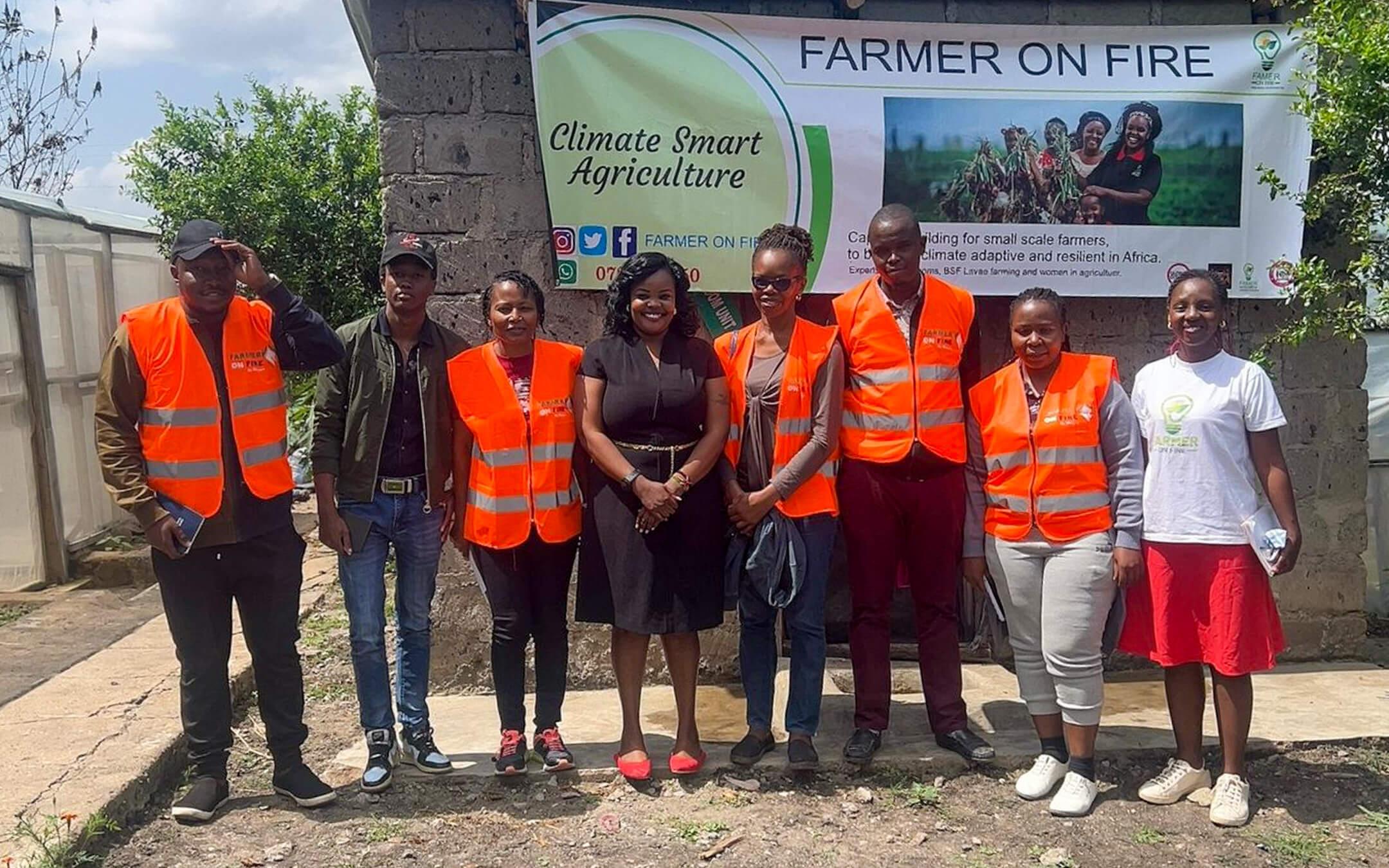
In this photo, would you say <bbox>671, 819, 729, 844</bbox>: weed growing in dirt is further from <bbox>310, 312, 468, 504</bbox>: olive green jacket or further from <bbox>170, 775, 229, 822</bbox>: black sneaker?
<bbox>170, 775, 229, 822</bbox>: black sneaker

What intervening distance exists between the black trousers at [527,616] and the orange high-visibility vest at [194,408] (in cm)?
83

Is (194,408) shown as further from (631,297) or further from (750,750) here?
(750,750)

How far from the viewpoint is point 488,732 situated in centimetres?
445

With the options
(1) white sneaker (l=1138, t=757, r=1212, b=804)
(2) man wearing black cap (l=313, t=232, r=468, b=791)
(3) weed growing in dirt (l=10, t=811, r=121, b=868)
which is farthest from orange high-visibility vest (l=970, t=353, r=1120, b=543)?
(3) weed growing in dirt (l=10, t=811, r=121, b=868)

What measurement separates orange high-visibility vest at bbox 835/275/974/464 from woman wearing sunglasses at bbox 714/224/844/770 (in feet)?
0.39

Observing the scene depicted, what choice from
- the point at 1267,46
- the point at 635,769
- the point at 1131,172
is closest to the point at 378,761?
the point at 635,769

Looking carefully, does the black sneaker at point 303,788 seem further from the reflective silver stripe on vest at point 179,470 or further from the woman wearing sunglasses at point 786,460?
the woman wearing sunglasses at point 786,460

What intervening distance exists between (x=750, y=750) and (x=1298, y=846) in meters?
1.85

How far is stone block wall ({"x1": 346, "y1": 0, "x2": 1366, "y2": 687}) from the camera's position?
189 inches

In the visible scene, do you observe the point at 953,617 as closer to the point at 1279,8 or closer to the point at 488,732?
the point at 488,732

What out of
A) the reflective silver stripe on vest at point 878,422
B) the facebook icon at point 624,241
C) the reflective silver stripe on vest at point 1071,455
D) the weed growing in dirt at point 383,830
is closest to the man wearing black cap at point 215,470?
the weed growing in dirt at point 383,830

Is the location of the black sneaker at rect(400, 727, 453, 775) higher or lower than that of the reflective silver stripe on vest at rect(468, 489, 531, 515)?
lower

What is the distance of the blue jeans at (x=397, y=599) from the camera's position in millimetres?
3889

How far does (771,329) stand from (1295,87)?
2980 millimetres
